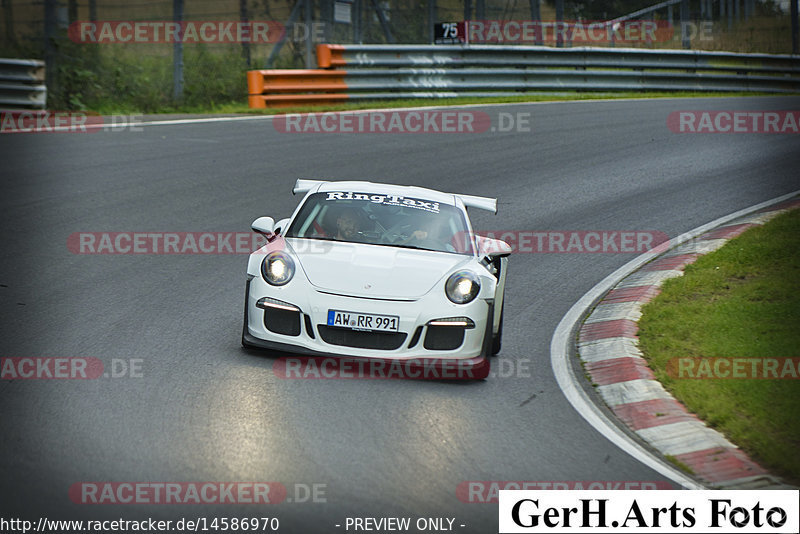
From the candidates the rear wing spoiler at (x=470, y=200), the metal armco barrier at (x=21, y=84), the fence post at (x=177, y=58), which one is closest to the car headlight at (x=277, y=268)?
the rear wing spoiler at (x=470, y=200)

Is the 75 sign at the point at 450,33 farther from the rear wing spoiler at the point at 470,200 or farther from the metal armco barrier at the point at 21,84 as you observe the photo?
the rear wing spoiler at the point at 470,200

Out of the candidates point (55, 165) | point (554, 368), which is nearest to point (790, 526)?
point (554, 368)

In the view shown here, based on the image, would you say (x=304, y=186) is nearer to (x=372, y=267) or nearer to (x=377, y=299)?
(x=372, y=267)

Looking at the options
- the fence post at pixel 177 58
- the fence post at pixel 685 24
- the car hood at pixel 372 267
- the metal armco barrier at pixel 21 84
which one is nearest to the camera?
the car hood at pixel 372 267

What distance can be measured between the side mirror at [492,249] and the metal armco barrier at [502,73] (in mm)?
11994

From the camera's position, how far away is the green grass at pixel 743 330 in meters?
6.06

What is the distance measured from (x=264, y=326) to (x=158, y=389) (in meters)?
0.95

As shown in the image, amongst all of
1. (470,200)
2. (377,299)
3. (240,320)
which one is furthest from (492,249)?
(240,320)

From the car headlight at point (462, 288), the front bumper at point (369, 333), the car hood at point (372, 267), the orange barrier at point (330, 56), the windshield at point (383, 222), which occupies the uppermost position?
the orange barrier at point (330, 56)

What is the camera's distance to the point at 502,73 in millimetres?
22031

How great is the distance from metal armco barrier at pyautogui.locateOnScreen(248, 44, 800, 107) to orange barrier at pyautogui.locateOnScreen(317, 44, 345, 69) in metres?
0.02

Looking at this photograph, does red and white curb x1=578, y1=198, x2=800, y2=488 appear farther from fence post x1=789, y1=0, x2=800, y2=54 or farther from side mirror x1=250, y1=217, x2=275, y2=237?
fence post x1=789, y1=0, x2=800, y2=54

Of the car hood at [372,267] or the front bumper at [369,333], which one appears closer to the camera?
the front bumper at [369,333]

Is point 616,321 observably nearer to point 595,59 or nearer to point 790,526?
point 790,526
